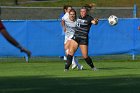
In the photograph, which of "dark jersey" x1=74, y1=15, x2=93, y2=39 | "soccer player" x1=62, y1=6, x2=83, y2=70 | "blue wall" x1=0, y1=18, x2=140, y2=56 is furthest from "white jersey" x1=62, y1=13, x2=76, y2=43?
"blue wall" x1=0, y1=18, x2=140, y2=56

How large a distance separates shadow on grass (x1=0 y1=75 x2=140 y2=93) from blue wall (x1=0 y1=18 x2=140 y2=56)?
7.97 meters

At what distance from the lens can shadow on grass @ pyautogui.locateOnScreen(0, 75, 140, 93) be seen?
38.2 ft

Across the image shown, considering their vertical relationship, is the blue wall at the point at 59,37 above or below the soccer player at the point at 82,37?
below

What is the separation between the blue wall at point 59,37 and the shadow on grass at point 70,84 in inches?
314

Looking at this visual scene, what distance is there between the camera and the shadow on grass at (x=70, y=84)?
1166cm

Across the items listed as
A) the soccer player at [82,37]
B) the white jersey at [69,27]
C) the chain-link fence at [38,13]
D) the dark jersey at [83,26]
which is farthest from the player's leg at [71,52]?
the chain-link fence at [38,13]

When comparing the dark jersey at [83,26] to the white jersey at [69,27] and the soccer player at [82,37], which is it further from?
the white jersey at [69,27]

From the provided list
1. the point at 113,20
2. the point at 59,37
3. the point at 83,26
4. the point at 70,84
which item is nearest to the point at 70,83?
the point at 70,84

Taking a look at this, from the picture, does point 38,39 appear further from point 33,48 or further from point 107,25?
point 107,25

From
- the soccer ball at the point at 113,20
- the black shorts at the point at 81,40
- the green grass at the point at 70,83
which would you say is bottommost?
the green grass at the point at 70,83

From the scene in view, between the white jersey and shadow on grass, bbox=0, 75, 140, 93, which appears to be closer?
shadow on grass, bbox=0, 75, 140, 93

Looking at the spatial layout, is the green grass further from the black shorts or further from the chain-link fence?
the chain-link fence

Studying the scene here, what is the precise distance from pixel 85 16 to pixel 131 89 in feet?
19.2

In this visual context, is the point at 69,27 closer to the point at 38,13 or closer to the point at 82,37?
the point at 82,37
